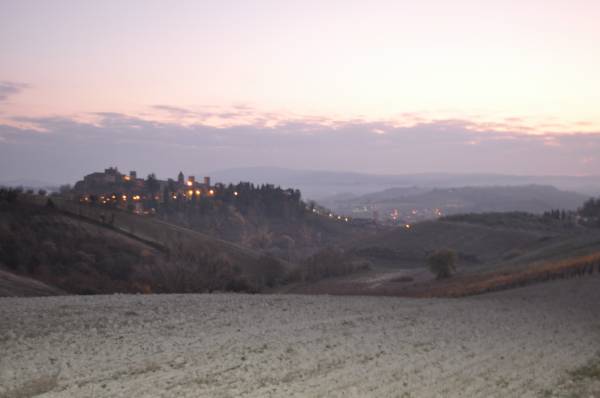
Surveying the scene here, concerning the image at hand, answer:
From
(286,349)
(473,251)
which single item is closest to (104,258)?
(286,349)

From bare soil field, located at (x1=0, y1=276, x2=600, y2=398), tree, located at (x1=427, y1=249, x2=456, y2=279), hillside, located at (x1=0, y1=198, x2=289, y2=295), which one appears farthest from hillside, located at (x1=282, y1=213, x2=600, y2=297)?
bare soil field, located at (x1=0, y1=276, x2=600, y2=398)

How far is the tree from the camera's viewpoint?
43.8 metres

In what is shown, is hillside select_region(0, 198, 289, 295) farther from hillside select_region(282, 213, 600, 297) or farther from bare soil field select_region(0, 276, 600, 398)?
bare soil field select_region(0, 276, 600, 398)

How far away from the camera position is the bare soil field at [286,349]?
423 inches

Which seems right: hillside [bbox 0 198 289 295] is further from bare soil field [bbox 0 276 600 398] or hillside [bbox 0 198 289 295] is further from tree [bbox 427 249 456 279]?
tree [bbox 427 249 456 279]

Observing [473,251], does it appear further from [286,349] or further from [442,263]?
[286,349]

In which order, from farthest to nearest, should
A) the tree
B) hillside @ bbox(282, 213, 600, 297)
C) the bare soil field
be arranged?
the tree < hillside @ bbox(282, 213, 600, 297) < the bare soil field

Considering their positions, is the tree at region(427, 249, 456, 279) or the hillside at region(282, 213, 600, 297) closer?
the hillside at region(282, 213, 600, 297)

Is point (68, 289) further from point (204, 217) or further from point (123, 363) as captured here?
point (204, 217)

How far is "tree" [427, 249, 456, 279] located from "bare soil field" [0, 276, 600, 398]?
23.0m

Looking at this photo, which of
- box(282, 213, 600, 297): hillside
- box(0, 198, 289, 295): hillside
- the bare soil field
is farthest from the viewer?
box(0, 198, 289, 295): hillside

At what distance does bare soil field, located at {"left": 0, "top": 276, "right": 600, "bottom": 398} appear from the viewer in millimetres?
10742

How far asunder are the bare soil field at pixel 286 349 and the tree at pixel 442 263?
23.0 meters

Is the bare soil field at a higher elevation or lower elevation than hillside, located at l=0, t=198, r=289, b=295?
higher
